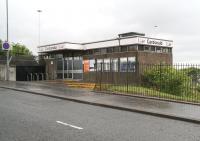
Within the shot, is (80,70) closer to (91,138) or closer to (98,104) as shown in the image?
(98,104)

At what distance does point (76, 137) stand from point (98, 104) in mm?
7223

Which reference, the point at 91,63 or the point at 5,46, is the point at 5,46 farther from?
the point at 91,63

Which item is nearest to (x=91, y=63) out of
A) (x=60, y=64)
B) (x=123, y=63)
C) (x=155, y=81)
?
(x=123, y=63)

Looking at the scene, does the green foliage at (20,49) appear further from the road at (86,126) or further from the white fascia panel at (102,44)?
the road at (86,126)

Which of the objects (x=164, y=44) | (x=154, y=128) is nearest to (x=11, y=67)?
(x=164, y=44)

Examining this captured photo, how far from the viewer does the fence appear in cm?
1995

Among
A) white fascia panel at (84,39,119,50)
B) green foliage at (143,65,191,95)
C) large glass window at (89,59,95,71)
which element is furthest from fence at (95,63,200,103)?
white fascia panel at (84,39,119,50)

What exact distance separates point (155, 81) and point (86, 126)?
15.9 meters

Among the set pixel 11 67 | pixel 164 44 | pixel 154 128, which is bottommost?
pixel 154 128

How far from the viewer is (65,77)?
34094mm

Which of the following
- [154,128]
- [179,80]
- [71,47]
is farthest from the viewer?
[71,47]

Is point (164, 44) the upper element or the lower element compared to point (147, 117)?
upper

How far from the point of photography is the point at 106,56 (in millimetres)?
29906

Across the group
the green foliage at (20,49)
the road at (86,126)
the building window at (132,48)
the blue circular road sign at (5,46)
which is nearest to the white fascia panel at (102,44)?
the building window at (132,48)
